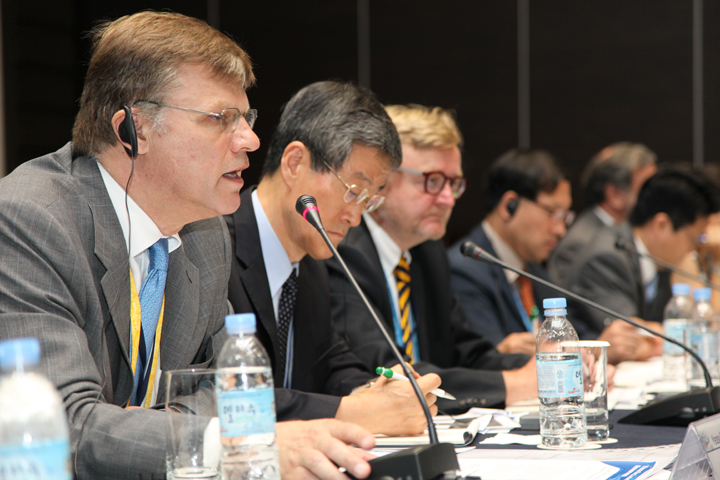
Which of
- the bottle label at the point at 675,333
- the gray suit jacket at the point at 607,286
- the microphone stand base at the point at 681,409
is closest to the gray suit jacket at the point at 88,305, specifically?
the microphone stand base at the point at 681,409

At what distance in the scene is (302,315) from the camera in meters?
1.97

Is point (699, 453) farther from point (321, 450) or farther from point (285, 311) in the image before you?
point (285, 311)

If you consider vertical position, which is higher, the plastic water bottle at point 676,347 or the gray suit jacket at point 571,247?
the gray suit jacket at point 571,247

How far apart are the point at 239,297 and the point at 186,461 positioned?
79 centimetres

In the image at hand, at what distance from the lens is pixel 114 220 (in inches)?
52.8

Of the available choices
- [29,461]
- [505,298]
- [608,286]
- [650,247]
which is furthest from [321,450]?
[650,247]

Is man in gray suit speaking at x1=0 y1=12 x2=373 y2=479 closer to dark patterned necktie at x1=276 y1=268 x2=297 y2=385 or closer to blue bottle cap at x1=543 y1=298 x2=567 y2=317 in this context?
dark patterned necktie at x1=276 y1=268 x2=297 y2=385

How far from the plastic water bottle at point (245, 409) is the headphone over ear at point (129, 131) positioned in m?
0.53

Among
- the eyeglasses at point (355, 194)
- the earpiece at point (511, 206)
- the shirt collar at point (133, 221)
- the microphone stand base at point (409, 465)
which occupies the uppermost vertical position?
the earpiece at point (511, 206)

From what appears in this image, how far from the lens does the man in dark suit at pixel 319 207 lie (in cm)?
192

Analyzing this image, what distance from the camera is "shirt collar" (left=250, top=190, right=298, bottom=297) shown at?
1.93 metres

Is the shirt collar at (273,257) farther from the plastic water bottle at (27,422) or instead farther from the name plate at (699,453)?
the plastic water bottle at (27,422)

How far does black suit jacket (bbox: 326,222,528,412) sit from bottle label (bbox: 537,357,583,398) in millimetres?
404

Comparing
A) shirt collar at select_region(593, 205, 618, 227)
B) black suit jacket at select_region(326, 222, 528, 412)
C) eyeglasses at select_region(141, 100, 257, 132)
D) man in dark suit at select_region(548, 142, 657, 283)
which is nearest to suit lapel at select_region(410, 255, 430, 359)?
black suit jacket at select_region(326, 222, 528, 412)
